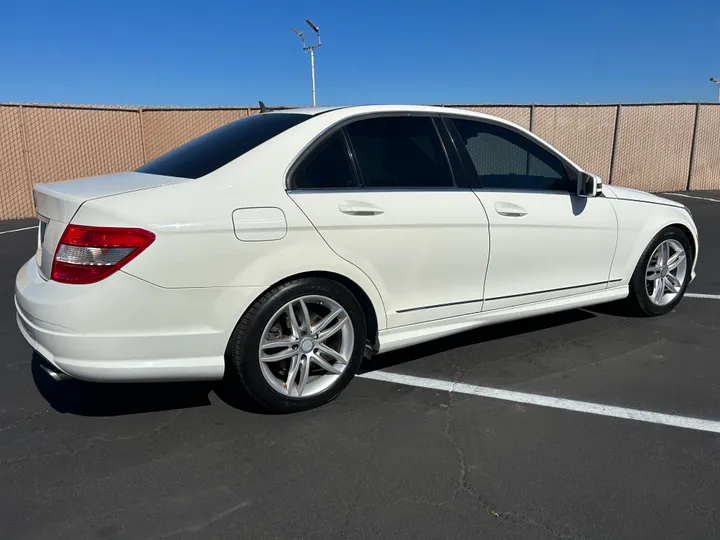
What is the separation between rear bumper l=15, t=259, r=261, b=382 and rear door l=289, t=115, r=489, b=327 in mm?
626

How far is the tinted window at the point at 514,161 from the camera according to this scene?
3770 millimetres

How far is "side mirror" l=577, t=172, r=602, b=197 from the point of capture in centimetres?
390

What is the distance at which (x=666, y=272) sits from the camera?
471 centimetres

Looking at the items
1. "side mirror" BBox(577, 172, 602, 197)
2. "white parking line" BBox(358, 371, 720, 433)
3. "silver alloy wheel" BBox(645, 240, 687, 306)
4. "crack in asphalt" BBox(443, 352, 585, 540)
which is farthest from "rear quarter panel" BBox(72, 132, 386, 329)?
"silver alloy wheel" BBox(645, 240, 687, 306)

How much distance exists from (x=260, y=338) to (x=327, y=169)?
3.23ft

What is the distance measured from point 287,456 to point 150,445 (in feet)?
2.25

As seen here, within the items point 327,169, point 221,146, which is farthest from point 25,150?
A: point 327,169

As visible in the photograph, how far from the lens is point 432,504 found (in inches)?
90.7

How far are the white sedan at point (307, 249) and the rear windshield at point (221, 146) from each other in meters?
0.02

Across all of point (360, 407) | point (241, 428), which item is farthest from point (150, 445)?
point (360, 407)

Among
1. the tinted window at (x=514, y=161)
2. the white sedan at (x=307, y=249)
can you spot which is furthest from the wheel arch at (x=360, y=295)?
the tinted window at (x=514, y=161)

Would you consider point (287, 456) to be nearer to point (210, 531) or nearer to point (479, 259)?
point (210, 531)

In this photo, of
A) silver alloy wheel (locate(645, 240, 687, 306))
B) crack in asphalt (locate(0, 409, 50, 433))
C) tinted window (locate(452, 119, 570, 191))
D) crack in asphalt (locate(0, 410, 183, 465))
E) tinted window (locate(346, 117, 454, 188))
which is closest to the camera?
crack in asphalt (locate(0, 410, 183, 465))

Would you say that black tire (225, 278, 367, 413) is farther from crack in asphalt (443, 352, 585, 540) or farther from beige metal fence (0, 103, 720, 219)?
beige metal fence (0, 103, 720, 219)
